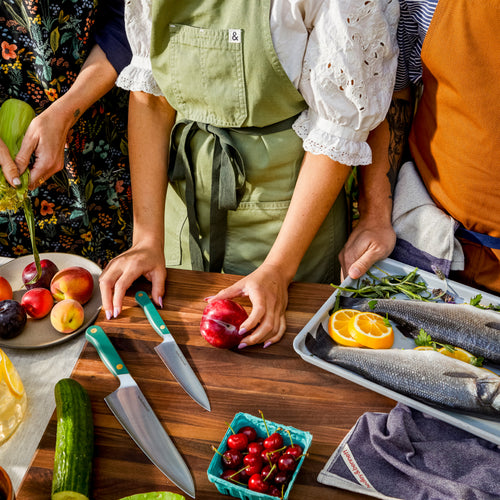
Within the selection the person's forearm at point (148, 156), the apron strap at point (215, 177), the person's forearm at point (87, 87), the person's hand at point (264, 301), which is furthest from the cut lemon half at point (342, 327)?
the person's forearm at point (87, 87)

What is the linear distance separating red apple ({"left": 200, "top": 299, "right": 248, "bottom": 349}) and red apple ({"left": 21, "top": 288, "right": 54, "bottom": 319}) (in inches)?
17.4

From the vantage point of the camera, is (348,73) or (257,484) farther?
(348,73)

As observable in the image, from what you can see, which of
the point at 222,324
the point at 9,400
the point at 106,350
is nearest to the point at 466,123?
the point at 222,324

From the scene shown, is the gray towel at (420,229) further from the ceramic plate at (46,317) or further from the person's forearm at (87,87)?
the person's forearm at (87,87)

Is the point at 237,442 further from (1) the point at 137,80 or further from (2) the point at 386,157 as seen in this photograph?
(1) the point at 137,80

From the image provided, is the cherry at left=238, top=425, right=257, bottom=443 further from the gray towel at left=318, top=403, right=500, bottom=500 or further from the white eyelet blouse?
the white eyelet blouse

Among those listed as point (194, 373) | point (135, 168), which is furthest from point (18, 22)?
point (194, 373)

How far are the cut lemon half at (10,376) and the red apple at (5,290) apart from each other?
0.31 metres

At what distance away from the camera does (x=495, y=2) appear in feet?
3.67

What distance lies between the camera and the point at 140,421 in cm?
104

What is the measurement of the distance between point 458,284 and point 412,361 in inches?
13.8

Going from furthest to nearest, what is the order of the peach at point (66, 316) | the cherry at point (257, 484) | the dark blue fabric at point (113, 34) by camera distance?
the dark blue fabric at point (113, 34) < the peach at point (66, 316) < the cherry at point (257, 484)

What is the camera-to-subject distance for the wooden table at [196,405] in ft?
3.12

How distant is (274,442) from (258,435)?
0.28 feet
